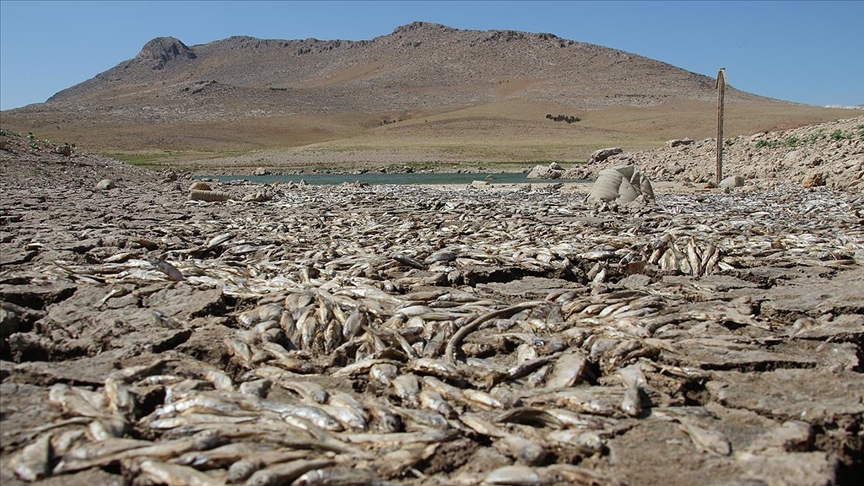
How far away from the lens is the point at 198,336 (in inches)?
140

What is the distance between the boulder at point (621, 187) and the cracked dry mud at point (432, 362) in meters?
6.09

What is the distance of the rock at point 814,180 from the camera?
15.6 m

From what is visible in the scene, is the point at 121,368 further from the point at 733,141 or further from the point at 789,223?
the point at 733,141

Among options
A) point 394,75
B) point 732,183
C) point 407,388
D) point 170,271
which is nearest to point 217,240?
point 170,271

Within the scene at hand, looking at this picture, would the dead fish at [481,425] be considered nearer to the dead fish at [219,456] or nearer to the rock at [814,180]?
the dead fish at [219,456]

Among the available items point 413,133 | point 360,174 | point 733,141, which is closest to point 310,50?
point 413,133

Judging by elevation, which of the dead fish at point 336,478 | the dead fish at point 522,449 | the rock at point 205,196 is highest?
the rock at point 205,196

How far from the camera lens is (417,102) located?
9625 centimetres

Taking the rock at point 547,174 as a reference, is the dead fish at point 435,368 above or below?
below

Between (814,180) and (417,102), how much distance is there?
275 ft

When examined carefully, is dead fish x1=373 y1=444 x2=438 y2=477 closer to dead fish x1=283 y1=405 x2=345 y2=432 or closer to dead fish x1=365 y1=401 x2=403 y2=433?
dead fish x1=365 y1=401 x2=403 y2=433

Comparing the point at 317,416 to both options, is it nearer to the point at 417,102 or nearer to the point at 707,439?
the point at 707,439

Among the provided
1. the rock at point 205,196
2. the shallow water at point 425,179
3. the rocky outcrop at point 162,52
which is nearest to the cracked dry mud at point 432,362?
the rock at point 205,196

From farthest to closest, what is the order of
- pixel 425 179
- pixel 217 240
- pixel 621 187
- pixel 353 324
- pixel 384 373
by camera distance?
pixel 425 179 → pixel 621 187 → pixel 217 240 → pixel 353 324 → pixel 384 373
